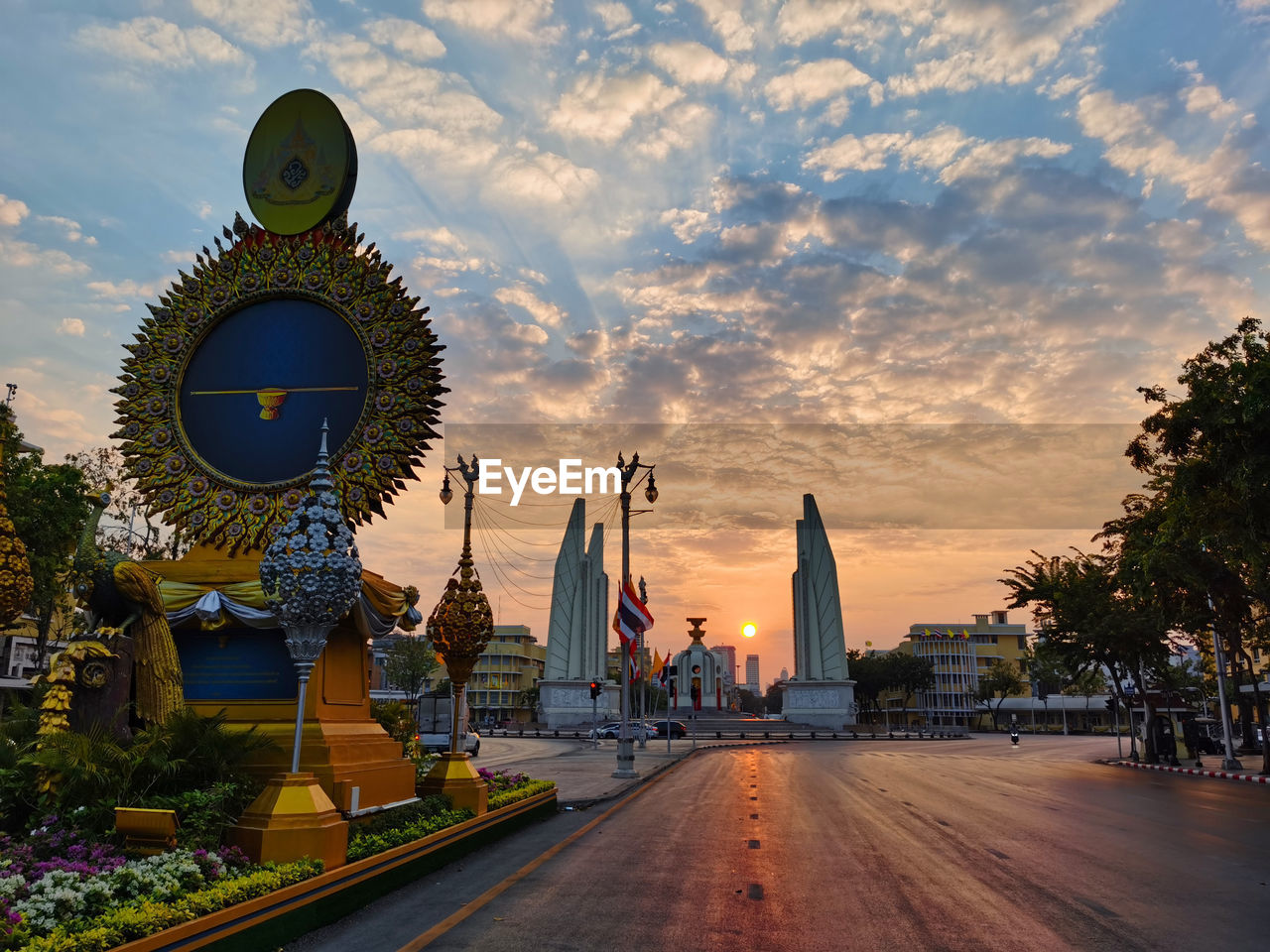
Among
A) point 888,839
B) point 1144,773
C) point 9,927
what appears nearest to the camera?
point 9,927

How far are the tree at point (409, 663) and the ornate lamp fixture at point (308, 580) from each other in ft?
240

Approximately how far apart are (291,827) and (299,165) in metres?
10.8

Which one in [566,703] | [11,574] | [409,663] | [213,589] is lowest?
[566,703]

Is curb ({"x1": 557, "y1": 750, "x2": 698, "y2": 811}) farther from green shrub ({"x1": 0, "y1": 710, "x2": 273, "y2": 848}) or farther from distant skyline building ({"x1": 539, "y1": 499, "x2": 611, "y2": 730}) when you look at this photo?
distant skyline building ({"x1": 539, "y1": 499, "x2": 611, "y2": 730})

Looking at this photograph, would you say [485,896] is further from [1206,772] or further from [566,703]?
[566,703]

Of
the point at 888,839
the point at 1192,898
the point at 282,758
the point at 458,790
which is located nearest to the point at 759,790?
the point at 888,839

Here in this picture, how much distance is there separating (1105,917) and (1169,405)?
64.5 feet

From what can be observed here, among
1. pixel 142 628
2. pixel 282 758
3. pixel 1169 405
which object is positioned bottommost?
pixel 282 758

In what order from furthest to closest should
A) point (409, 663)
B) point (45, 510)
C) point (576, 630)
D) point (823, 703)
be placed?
point (576, 630), point (823, 703), point (409, 663), point (45, 510)

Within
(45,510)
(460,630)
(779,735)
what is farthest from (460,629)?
(779,735)

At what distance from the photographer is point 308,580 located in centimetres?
876

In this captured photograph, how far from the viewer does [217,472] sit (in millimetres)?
12555

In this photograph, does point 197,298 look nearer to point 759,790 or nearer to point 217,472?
point 217,472

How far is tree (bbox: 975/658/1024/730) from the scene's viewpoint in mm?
115688
